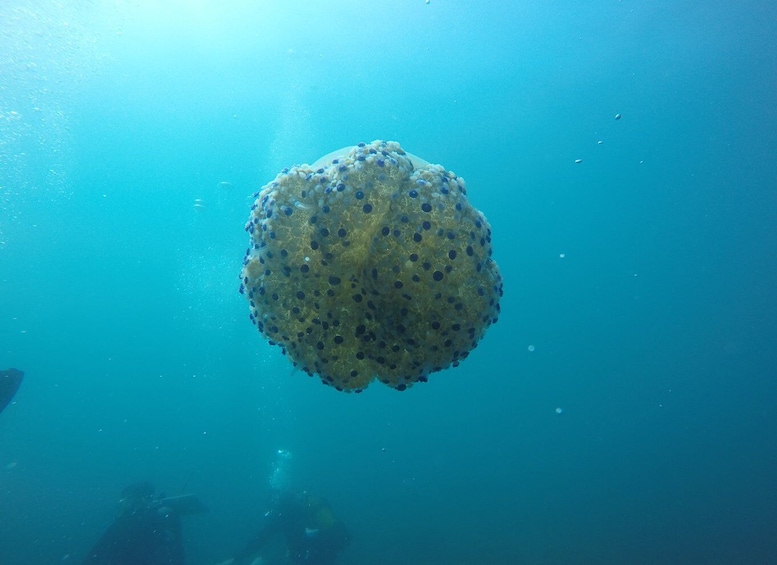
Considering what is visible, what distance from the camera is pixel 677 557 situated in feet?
77.6

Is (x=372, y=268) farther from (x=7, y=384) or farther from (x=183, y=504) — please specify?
(x=183, y=504)

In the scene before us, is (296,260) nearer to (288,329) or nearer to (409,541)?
(288,329)

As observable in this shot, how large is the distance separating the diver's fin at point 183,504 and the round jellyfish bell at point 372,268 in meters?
16.3

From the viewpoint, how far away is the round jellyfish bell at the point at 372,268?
3566mm

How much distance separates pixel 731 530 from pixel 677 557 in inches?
340

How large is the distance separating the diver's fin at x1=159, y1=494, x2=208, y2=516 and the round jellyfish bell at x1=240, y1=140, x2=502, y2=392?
16298 mm

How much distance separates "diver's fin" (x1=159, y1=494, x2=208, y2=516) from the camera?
16634 mm

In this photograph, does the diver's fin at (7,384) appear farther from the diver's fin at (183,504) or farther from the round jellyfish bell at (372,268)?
Answer: the round jellyfish bell at (372,268)

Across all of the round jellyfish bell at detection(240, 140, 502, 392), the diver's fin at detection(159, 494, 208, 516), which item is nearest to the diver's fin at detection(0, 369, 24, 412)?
the diver's fin at detection(159, 494, 208, 516)

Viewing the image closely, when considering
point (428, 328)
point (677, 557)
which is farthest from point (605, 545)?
point (428, 328)

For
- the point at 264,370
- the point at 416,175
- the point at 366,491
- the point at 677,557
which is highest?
the point at 264,370

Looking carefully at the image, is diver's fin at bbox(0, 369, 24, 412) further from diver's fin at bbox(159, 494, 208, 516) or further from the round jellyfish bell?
the round jellyfish bell

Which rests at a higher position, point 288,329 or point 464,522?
point 464,522

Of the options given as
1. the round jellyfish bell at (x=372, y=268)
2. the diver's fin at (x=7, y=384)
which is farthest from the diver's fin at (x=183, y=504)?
the round jellyfish bell at (x=372, y=268)
